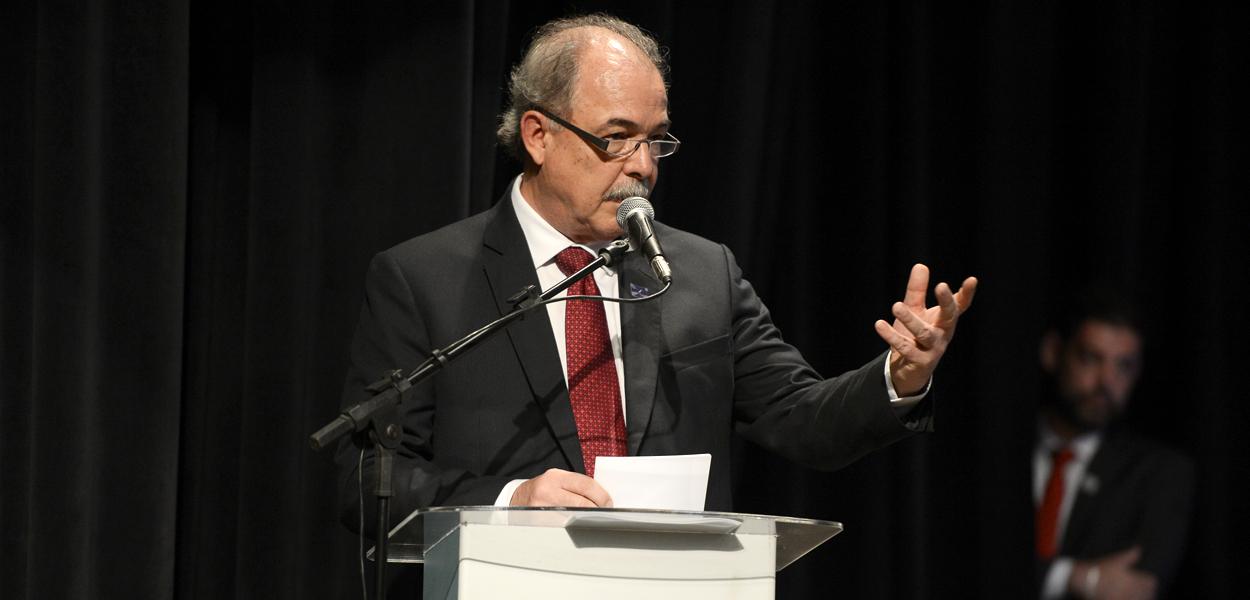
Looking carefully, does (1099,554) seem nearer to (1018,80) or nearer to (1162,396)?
(1162,396)

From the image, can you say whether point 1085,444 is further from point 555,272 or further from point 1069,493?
point 555,272

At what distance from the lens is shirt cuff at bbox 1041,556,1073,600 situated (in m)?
2.95

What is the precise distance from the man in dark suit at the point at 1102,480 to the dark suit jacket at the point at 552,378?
2.72 feet

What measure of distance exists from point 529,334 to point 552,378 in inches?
3.6

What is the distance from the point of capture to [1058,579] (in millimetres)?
2988

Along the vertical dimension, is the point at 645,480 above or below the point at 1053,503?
above

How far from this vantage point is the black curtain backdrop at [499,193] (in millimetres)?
2752

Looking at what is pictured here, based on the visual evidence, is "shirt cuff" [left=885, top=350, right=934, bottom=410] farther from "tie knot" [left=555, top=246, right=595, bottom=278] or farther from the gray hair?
the gray hair

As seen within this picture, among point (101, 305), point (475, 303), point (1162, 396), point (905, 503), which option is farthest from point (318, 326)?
point (1162, 396)

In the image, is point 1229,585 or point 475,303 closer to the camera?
point 475,303

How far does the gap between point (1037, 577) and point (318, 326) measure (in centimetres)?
197

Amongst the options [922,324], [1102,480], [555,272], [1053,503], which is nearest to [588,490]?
[922,324]

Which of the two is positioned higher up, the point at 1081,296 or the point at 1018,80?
the point at 1018,80

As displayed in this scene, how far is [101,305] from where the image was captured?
276 cm
